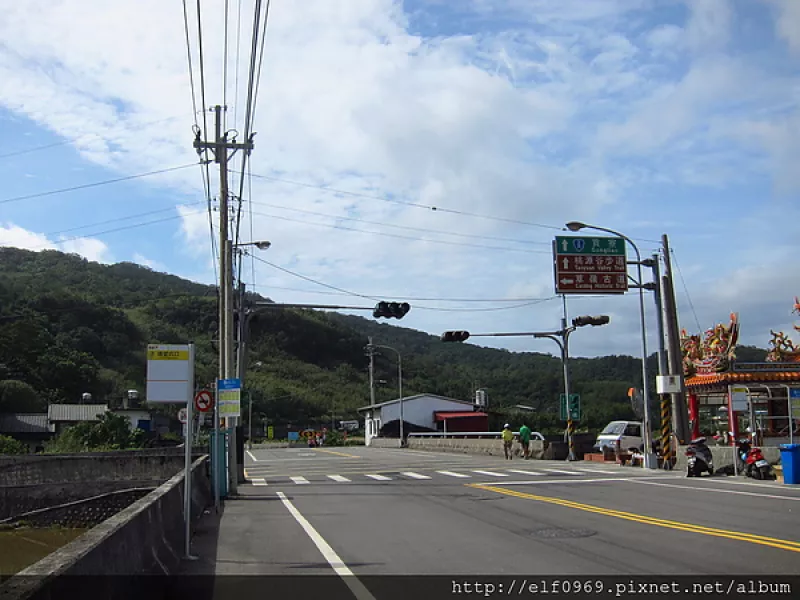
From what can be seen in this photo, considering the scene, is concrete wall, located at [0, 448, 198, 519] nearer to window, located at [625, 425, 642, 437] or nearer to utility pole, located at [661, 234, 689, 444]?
utility pole, located at [661, 234, 689, 444]

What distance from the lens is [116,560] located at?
6578 millimetres

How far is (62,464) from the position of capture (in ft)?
90.8

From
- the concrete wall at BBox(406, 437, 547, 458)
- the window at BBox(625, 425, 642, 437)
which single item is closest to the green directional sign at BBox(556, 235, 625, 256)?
the concrete wall at BBox(406, 437, 547, 458)

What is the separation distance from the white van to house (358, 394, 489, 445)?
36.8m

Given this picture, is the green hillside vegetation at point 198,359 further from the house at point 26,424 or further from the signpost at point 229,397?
the signpost at point 229,397

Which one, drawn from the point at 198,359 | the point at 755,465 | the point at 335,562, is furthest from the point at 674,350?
the point at 198,359

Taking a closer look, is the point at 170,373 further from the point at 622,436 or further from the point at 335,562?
the point at 622,436

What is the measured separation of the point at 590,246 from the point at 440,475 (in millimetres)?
9357

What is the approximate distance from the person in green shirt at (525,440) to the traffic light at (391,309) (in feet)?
38.5

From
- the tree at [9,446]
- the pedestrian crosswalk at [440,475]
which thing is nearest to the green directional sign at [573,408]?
the pedestrian crosswalk at [440,475]

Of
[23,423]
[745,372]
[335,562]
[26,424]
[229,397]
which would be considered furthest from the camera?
[23,423]

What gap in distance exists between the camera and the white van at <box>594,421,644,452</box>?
40125 millimetres

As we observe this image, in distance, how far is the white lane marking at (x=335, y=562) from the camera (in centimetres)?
828

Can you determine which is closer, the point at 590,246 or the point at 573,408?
the point at 590,246
